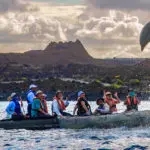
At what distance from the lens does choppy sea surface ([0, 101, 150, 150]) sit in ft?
84.7

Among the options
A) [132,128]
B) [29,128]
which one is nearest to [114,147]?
[132,128]

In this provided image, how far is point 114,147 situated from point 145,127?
667cm

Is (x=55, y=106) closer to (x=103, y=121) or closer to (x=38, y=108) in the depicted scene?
(x=38, y=108)

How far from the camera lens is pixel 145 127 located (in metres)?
31.8

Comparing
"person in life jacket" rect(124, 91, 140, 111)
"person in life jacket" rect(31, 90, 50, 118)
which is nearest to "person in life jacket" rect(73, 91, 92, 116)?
"person in life jacket" rect(31, 90, 50, 118)

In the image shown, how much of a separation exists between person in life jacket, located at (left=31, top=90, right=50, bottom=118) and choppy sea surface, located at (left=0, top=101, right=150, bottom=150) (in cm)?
114

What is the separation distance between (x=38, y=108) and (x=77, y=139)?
550 centimetres

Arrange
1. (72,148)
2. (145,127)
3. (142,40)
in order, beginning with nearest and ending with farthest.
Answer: (142,40), (72,148), (145,127)

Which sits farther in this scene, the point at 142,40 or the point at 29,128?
the point at 29,128

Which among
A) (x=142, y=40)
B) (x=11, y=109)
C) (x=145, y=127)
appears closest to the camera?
(x=142, y=40)

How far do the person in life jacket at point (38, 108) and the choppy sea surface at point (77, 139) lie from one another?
114 centimetres

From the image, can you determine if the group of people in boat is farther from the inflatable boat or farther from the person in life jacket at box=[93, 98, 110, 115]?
the inflatable boat

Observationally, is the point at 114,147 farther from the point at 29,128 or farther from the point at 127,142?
the point at 29,128

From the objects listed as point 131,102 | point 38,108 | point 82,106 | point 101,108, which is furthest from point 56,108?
point 131,102
